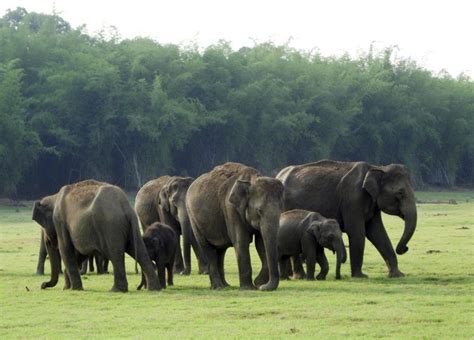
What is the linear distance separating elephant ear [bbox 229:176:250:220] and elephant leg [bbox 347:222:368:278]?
10.2 feet

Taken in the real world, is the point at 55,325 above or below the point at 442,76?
below

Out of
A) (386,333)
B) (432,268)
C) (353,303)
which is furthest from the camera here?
(432,268)

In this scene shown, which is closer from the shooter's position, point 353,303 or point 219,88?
point 353,303

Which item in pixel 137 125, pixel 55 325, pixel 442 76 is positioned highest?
pixel 442 76

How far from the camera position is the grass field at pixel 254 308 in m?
12.2

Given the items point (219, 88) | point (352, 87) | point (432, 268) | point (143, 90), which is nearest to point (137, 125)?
point (143, 90)

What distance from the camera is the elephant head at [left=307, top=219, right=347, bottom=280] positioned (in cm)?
1811

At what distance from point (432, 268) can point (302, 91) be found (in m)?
54.1

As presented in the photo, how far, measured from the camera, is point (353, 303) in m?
14.1

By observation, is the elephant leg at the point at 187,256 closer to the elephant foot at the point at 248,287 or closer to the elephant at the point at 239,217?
the elephant at the point at 239,217

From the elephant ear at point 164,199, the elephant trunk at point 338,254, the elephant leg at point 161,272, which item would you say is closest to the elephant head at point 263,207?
the elephant leg at point 161,272

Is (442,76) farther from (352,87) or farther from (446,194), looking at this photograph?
(446,194)

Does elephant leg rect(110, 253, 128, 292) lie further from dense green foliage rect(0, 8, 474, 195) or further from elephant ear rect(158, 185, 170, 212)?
dense green foliage rect(0, 8, 474, 195)

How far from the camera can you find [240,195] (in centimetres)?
1625
